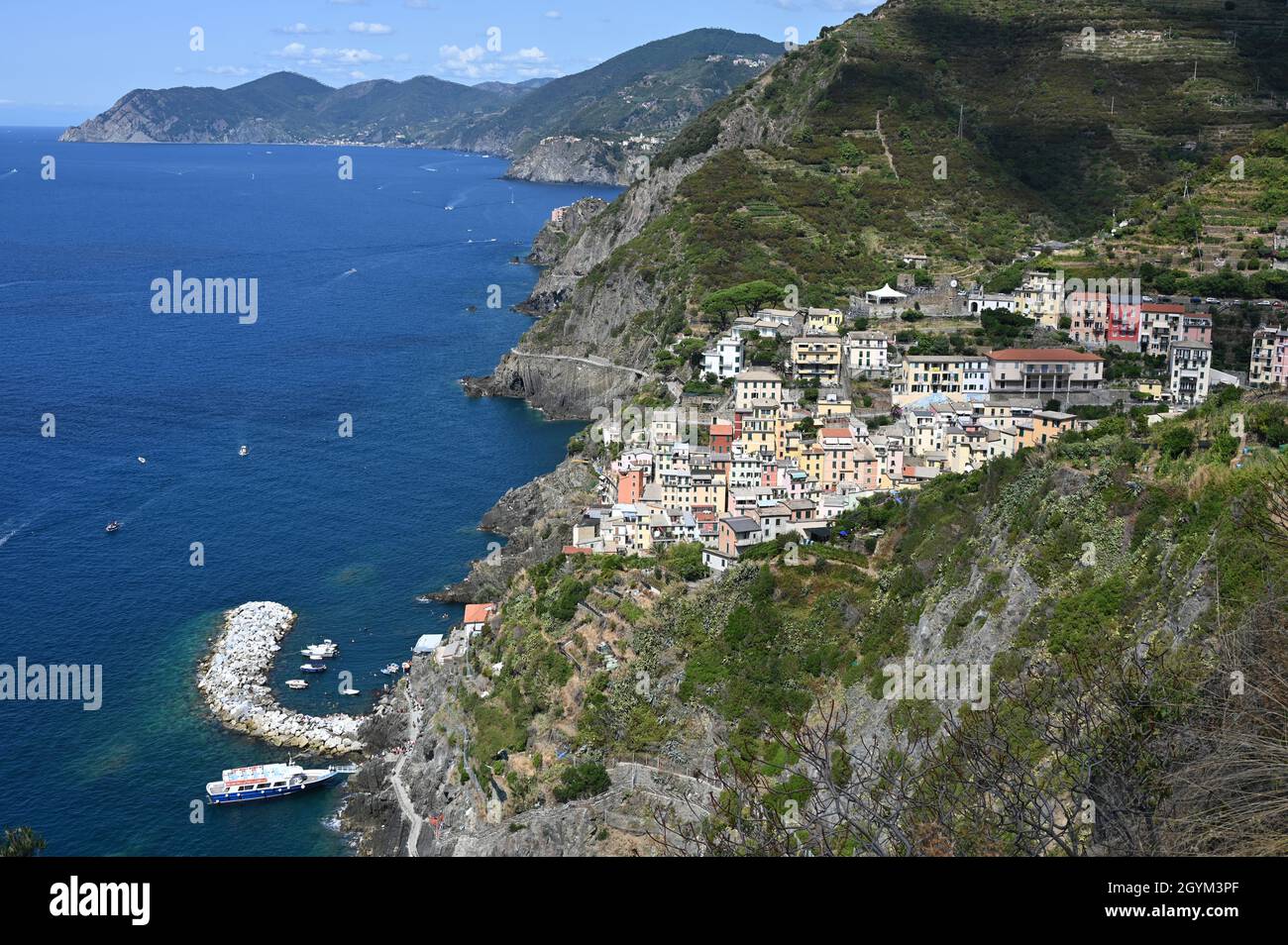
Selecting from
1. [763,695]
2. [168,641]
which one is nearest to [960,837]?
[763,695]

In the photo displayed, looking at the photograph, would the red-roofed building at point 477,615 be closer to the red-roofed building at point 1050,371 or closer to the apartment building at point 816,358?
the apartment building at point 816,358

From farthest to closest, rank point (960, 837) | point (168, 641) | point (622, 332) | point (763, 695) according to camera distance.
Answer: point (622, 332), point (168, 641), point (763, 695), point (960, 837)

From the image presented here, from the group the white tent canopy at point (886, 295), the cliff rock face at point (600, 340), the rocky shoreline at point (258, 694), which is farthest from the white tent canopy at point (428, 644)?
the white tent canopy at point (886, 295)

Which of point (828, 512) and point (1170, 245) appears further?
point (1170, 245)

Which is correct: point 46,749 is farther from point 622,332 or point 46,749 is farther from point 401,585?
point 622,332

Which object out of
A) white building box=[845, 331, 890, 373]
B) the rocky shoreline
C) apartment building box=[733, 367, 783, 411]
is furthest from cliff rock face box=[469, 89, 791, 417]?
the rocky shoreline

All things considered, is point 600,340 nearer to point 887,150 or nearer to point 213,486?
point 887,150
